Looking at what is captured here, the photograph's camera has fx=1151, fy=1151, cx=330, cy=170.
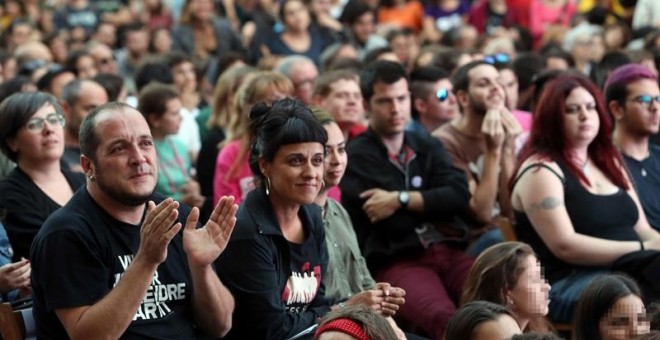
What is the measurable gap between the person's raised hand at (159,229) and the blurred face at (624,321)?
62.0 inches

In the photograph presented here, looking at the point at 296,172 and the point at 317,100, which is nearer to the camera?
the point at 296,172

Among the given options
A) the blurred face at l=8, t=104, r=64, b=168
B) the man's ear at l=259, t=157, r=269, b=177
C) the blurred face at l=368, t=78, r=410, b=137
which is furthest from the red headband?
the blurred face at l=368, t=78, r=410, b=137

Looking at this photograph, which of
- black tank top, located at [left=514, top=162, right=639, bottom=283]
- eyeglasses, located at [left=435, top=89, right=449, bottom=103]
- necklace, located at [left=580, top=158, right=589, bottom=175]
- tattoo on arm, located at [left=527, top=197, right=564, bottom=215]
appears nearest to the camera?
tattoo on arm, located at [left=527, top=197, right=564, bottom=215]

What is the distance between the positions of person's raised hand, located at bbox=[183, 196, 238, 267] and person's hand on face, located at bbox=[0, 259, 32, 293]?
860mm

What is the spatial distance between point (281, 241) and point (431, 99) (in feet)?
9.58

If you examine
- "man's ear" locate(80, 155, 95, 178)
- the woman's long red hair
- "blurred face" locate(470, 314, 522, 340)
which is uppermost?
Answer: "man's ear" locate(80, 155, 95, 178)

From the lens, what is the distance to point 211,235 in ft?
11.7

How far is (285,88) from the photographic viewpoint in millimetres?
6012

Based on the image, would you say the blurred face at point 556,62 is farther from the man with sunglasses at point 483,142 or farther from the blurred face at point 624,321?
the blurred face at point 624,321

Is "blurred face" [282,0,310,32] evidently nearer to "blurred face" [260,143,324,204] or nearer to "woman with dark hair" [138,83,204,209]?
"woman with dark hair" [138,83,204,209]

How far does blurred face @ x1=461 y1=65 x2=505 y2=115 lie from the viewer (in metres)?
6.15

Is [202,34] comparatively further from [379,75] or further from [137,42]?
[379,75]

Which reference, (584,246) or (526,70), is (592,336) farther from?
(526,70)

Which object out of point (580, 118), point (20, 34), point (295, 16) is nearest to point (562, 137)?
point (580, 118)
